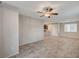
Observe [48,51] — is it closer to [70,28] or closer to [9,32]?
[9,32]

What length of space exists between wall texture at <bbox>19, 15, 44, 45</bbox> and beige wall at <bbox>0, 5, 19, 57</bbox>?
223 centimetres

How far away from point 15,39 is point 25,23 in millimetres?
2934

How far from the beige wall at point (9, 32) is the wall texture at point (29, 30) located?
88.0 inches

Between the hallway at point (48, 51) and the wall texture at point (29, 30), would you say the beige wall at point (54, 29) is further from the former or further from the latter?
the hallway at point (48, 51)

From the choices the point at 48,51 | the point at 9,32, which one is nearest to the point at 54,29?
the point at 48,51

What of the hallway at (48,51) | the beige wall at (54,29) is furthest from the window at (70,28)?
the hallway at (48,51)

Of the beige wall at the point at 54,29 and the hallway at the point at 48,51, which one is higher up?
the beige wall at the point at 54,29

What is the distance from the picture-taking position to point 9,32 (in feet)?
12.5

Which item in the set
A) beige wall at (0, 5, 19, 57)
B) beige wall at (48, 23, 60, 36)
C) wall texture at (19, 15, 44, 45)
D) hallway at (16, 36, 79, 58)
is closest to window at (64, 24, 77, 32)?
beige wall at (48, 23, 60, 36)

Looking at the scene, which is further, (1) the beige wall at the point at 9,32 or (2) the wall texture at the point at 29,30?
(2) the wall texture at the point at 29,30

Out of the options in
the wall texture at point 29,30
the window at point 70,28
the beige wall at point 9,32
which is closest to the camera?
the beige wall at point 9,32

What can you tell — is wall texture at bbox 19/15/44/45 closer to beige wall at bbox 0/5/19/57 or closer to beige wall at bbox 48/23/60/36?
beige wall at bbox 0/5/19/57

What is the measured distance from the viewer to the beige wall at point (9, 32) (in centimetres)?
352

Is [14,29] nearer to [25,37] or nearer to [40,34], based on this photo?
[25,37]
